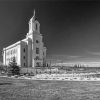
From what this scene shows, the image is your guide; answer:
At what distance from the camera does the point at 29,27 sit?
7519 centimetres

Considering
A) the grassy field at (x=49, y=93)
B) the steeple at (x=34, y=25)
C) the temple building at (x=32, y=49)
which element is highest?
the steeple at (x=34, y=25)

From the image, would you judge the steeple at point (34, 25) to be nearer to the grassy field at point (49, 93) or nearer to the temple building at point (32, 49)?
the temple building at point (32, 49)

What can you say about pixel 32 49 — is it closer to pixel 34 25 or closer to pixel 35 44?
pixel 35 44

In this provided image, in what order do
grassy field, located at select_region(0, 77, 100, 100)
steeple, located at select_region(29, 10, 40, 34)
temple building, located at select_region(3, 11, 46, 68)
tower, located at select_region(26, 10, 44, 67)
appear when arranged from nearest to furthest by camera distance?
grassy field, located at select_region(0, 77, 100, 100), tower, located at select_region(26, 10, 44, 67), temple building, located at select_region(3, 11, 46, 68), steeple, located at select_region(29, 10, 40, 34)

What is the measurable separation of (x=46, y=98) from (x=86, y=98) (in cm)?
303

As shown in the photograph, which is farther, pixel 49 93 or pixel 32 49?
pixel 32 49

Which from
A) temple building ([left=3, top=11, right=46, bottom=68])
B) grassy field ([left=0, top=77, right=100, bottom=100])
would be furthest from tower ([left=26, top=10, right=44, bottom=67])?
grassy field ([left=0, top=77, right=100, bottom=100])

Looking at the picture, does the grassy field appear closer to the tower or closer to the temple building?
the temple building

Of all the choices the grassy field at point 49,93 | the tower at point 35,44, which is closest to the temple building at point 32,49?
the tower at point 35,44

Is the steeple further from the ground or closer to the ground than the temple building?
further from the ground

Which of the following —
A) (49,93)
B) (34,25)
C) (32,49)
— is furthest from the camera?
(34,25)

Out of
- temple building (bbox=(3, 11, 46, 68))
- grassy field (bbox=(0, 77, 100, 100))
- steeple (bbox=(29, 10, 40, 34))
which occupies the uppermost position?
steeple (bbox=(29, 10, 40, 34))

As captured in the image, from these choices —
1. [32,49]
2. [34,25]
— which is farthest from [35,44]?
[34,25]

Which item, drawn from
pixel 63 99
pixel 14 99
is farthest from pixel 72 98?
pixel 14 99
